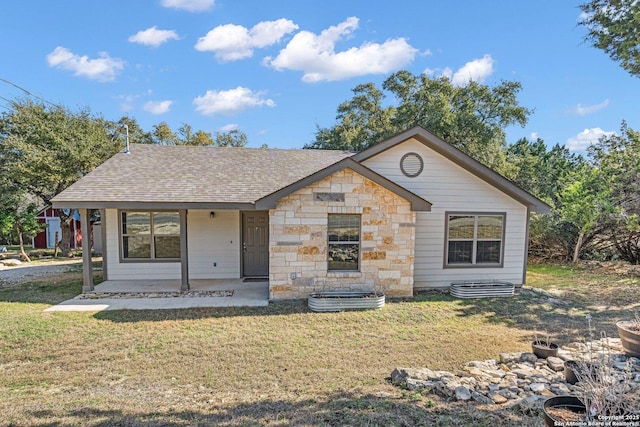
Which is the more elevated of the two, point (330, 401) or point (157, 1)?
point (157, 1)

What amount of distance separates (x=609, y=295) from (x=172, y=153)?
1452 centimetres

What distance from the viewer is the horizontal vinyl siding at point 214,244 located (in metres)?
10.4

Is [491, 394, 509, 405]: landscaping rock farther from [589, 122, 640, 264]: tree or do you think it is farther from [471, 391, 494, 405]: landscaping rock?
[589, 122, 640, 264]: tree

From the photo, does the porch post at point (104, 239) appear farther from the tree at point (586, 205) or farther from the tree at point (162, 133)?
the tree at point (162, 133)

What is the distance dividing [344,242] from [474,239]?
417cm

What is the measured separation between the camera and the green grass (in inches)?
139

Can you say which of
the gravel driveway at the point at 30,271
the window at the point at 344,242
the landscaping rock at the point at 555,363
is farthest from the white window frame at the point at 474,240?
the gravel driveway at the point at 30,271

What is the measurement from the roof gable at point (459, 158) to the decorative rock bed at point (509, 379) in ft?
16.6

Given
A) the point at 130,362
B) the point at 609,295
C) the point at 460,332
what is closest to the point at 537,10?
the point at 609,295

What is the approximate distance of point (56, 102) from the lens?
17.3 metres

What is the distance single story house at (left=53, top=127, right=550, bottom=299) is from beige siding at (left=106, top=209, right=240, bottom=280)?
0.03 metres

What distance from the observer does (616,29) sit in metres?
5.65

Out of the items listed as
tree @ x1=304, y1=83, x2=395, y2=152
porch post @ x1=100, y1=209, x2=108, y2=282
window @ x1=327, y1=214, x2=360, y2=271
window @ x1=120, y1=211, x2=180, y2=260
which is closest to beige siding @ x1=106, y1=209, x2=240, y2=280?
window @ x1=120, y1=211, x2=180, y2=260

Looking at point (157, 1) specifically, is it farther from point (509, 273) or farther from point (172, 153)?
point (509, 273)
